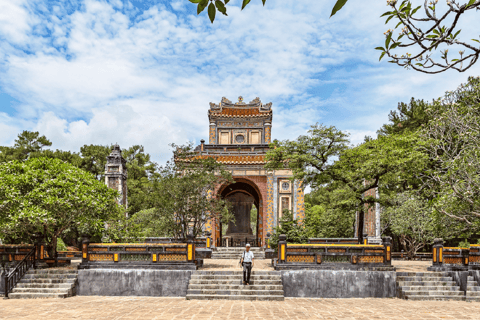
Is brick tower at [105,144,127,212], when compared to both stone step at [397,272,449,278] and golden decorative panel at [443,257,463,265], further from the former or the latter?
golden decorative panel at [443,257,463,265]

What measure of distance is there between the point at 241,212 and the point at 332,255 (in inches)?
632

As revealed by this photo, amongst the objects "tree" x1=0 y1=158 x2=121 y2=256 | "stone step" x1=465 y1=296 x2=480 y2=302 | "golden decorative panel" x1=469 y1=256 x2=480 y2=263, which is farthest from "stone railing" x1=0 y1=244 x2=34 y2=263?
"golden decorative panel" x1=469 y1=256 x2=480 y2=263

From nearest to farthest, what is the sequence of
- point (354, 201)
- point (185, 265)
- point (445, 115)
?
point (445, 115) < point (185, 265) < point (354, 201)

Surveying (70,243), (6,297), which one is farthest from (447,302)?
(70,243)

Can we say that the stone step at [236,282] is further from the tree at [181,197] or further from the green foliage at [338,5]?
the green foliage at [338,5]

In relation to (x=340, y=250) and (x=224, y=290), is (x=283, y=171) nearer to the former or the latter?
(x=340, y=250)

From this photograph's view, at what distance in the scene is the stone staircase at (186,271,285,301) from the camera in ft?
38.6

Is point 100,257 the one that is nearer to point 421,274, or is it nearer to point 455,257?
point 421,274

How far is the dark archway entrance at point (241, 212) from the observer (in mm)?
27438

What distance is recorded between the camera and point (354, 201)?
50.5 ft

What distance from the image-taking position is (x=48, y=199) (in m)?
12.4

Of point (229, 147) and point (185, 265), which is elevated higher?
point (229, 147)

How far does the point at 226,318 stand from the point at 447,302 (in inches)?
282

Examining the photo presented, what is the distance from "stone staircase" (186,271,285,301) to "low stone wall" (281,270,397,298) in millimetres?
515
